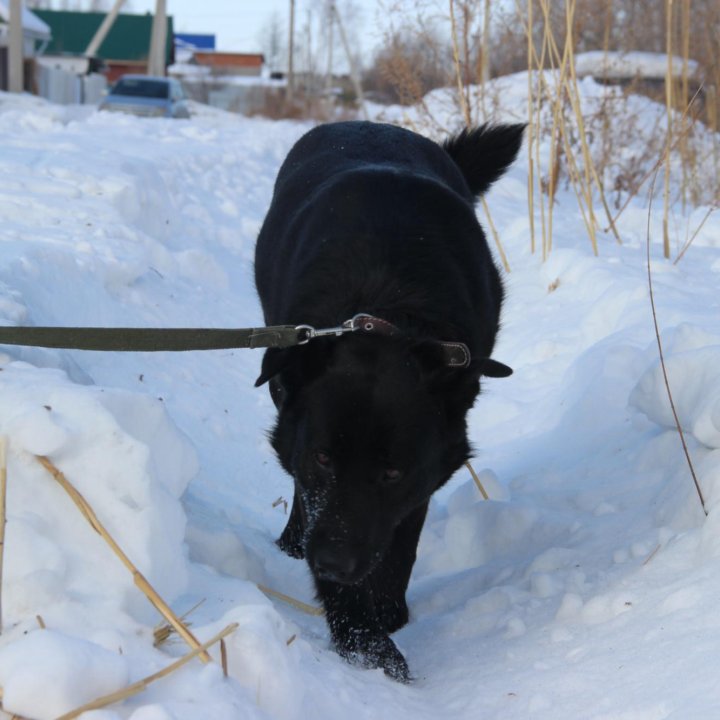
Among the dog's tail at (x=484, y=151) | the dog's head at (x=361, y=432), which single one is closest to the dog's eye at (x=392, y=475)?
the dog's head at (x=361, y=432)

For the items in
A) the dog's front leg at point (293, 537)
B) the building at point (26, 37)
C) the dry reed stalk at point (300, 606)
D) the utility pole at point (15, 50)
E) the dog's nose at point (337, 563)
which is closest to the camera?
the dog's nose at point (337, 563)

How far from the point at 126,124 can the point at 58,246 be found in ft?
30.0

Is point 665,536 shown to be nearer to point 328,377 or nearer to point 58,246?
point 328,377

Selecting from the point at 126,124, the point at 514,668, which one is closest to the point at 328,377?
the point at 514,668

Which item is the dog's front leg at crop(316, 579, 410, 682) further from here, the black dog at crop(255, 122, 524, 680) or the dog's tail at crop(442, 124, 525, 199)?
the dog's tail at crop(442, 124, 525, 199)

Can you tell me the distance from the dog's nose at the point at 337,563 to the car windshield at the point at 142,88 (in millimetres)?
20137

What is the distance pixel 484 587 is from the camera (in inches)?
119

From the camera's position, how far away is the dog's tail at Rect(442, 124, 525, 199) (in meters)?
4.50

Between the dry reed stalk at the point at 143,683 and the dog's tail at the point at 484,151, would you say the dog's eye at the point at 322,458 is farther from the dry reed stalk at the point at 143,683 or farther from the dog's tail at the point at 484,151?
the dog's tail at the point at 484,151

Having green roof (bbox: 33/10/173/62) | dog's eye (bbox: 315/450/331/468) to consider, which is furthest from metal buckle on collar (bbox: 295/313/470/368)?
green roof (bbox: 33/10/173/62)

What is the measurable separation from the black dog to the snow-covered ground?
0.55 ft

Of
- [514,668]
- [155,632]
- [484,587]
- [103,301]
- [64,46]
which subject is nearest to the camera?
[155,632]

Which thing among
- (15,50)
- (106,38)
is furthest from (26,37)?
(106,38)

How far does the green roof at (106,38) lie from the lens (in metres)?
45.5
